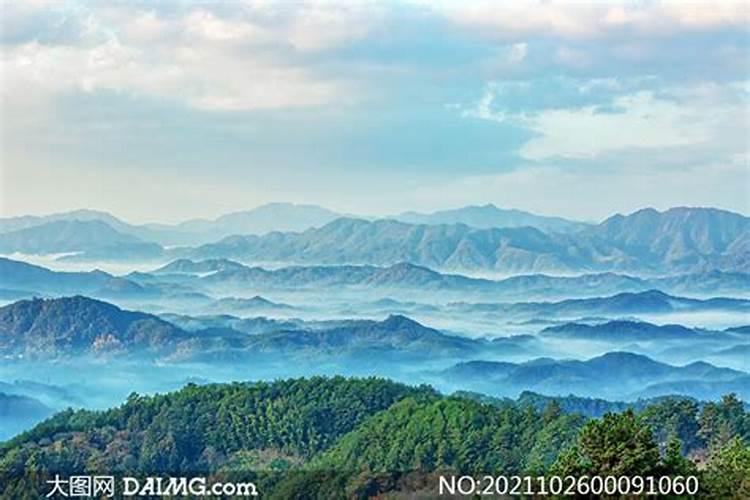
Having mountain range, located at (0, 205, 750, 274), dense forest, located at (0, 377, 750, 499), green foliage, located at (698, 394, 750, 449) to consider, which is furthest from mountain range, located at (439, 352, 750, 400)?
green foliage, located at (698, 394, 750, 449)

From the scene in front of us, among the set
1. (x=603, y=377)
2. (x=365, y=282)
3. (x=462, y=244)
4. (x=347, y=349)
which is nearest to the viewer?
(x=603, y=377)

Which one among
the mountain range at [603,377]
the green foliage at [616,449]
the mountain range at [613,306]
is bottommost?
the green foliage at [616,449]

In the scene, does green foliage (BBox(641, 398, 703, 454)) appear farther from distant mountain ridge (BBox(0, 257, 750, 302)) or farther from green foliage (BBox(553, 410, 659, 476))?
distant mountain ridge (BBox(0, 257, 750, 302))

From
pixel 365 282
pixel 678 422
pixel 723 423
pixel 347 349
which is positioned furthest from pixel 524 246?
pixel 723 423

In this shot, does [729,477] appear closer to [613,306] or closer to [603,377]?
[603,377]

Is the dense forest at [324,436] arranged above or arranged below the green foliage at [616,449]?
above

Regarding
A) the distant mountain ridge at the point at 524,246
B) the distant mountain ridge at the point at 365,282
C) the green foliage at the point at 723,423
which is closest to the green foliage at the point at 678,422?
the green foliage at the point at 723,423

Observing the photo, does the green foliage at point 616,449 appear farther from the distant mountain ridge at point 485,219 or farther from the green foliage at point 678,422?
the distant mountain ridge at point 485,219

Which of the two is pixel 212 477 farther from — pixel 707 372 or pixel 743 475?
pixel 707 372
